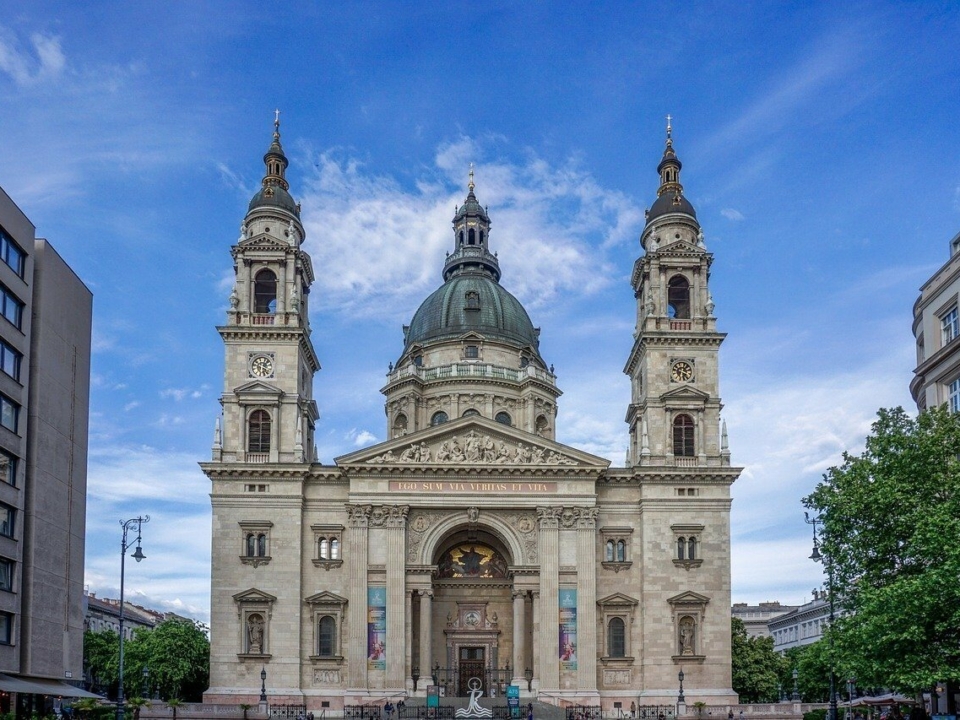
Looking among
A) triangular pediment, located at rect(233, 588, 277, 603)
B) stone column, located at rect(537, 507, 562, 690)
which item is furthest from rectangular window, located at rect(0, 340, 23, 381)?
stone column, located at rect(537, 507, 562, 690)

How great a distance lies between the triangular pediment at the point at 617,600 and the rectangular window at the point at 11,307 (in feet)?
118

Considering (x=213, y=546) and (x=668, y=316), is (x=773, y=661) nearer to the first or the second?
(x=668, y=316)

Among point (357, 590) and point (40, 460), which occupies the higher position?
point (40, 460)

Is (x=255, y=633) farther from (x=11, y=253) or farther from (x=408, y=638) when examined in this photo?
Answer: (x=11, y=253)

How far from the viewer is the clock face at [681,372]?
7019 centimetres

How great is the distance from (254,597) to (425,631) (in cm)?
1018

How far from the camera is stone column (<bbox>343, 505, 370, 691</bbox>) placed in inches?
2516

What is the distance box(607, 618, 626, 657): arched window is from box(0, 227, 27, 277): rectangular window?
38413mm

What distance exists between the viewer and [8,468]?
46.9 m

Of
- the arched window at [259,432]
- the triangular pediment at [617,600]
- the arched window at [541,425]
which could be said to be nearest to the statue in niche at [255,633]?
the arched window at [259,432]

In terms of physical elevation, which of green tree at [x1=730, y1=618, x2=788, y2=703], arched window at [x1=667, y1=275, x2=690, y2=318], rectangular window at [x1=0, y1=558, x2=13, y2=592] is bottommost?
green tree at [x1=730, y1=618, x2=788, y2=703]

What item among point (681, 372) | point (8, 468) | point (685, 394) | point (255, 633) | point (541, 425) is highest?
point (681, 372)

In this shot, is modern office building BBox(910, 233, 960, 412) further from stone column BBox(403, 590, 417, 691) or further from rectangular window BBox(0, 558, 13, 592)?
rectangular window BBox(0, 558, 13, 592)

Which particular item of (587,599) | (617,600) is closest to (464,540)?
(587,599)
